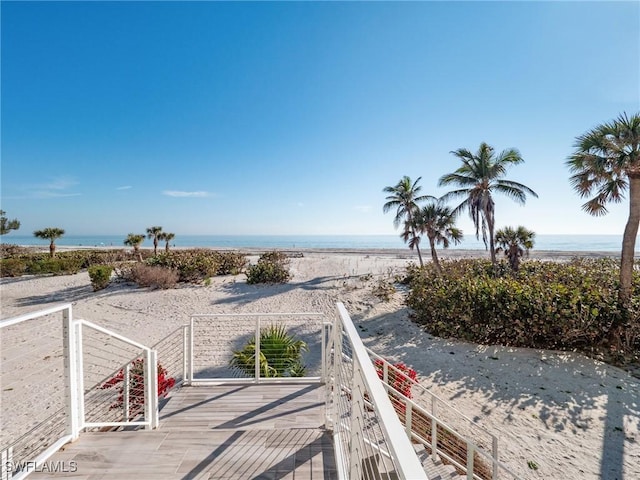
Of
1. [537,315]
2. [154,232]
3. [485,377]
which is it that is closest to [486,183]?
[537,315]

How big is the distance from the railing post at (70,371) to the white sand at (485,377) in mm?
926

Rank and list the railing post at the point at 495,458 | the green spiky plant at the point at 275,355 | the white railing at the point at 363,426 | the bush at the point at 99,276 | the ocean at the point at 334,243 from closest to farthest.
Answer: the white railing at the point at 363,426 < the railing post at the point at 495,458 < the green spiky plant at the point at 275,355 < the bush at the point at 99,276 < the ocean at the point at 334,243

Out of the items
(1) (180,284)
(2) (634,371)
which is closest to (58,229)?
(1) (180,284)

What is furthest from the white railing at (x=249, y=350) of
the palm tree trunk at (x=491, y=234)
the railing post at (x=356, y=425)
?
the palm tree trunk at (x=491, y=234)

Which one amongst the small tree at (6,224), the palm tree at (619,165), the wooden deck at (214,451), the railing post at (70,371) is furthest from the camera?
the small tree at (6,224)

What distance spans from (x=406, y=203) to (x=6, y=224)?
1414 inches

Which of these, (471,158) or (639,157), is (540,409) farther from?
(471,158)

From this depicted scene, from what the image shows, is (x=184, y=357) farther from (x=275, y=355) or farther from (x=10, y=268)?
(x=10, y=268)

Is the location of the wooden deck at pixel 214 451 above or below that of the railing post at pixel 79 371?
below

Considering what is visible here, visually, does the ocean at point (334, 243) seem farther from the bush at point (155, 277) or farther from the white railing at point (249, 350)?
the bush at point (155, 277)

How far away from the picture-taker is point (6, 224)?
Answer: 25922 mm

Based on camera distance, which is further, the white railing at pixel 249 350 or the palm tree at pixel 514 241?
the palm tree at pixel 514 241

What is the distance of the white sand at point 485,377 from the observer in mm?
4398

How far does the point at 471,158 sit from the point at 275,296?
1245cm
